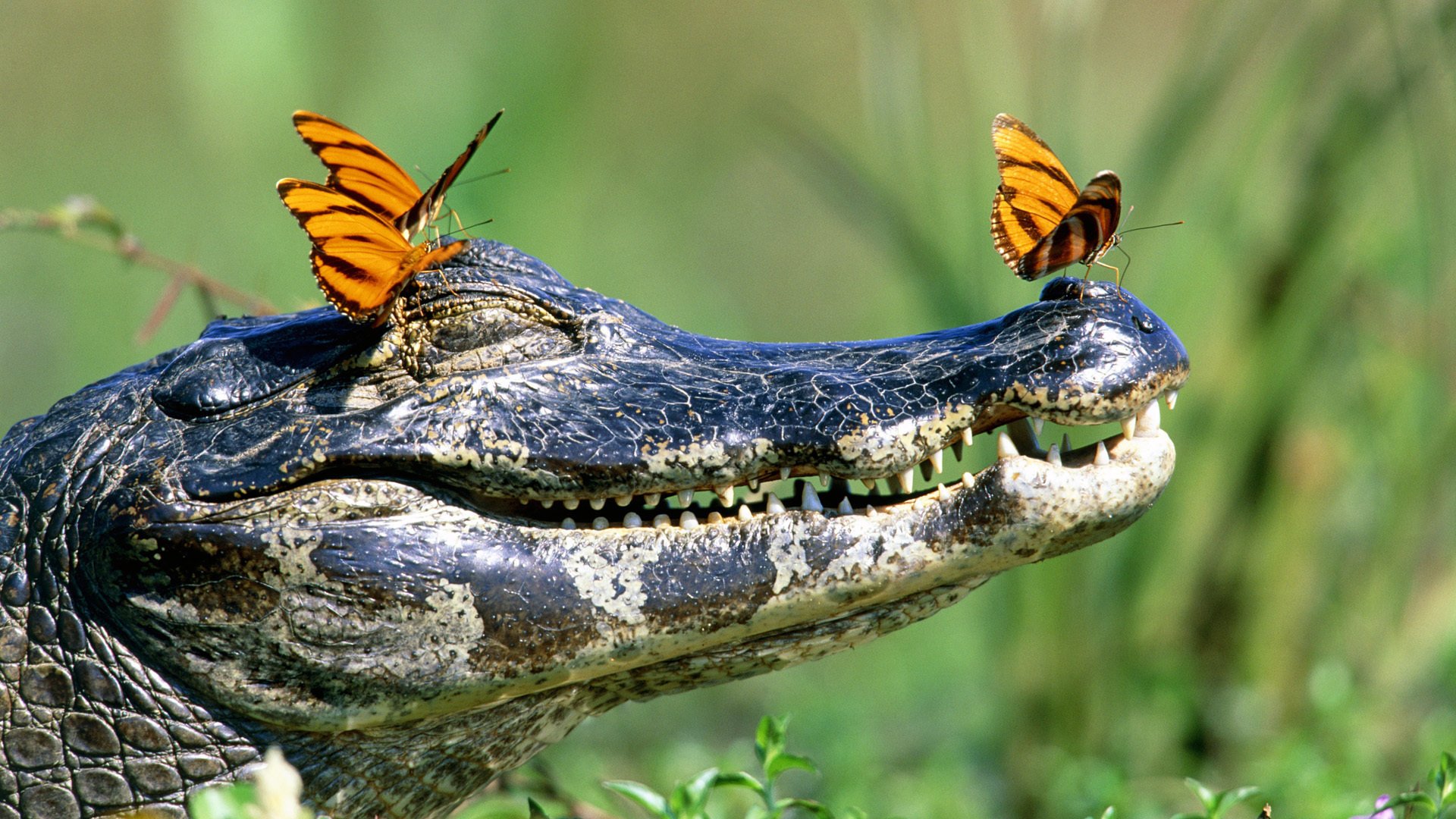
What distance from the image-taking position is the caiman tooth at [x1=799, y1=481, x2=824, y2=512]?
207 centimetres

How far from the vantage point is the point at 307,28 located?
5.73 m

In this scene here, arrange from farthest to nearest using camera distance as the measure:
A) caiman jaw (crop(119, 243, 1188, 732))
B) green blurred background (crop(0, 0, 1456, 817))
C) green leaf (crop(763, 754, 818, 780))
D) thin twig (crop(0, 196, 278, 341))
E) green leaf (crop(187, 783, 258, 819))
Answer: green blurred background (crop(0, 0, 1456, 817)) → thin twig (crop(0, 196, 278, 341)) → caiman jaw (crop(119, 243, 1188, 732)) → green leaf (crop(763, 754, 818, 780)) → green leaf (crop(187, 783, 258, 819))

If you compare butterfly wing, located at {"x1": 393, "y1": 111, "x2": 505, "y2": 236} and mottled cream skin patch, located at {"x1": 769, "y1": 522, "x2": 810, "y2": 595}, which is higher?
butterfly wing, located at {"x1": 393, "y1": 111, "x2": 505, "y2": 236}

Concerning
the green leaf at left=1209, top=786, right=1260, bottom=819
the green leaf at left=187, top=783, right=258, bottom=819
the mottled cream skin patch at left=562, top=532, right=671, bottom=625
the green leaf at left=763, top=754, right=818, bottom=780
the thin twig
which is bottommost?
the green leaf at left=187, top=783, right=258, bottom=819

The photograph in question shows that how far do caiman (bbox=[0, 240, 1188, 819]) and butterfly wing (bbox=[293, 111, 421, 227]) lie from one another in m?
0.18

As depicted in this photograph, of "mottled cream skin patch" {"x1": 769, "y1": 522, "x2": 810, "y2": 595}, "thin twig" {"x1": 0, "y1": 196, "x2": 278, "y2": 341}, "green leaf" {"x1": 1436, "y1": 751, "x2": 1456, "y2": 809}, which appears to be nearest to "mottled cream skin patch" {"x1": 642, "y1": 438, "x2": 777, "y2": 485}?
"mottled cream skin patch" {"x1": 769, "y1": 522, "x2": 810, "y2": 595}

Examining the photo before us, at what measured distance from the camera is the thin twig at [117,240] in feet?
9.15

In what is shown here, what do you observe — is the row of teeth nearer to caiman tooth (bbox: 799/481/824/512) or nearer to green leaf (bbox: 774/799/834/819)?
caiman tooth (bbox: 799/481/824/512)

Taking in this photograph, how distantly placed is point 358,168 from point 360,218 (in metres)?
0.13

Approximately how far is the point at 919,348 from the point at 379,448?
0.90m

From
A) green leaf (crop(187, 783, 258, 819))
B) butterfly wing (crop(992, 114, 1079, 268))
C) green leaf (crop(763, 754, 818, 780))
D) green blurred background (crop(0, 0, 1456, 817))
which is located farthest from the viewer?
green blurred background (crop(0, 0, 1456, 817))

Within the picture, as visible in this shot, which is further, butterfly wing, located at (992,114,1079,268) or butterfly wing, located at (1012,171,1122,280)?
butterfly wing, located at (992,114,1079,268)

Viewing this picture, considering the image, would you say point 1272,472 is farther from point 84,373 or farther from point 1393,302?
point 84,373

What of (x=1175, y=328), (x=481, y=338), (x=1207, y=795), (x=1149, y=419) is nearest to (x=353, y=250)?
(x=481, y=338)
